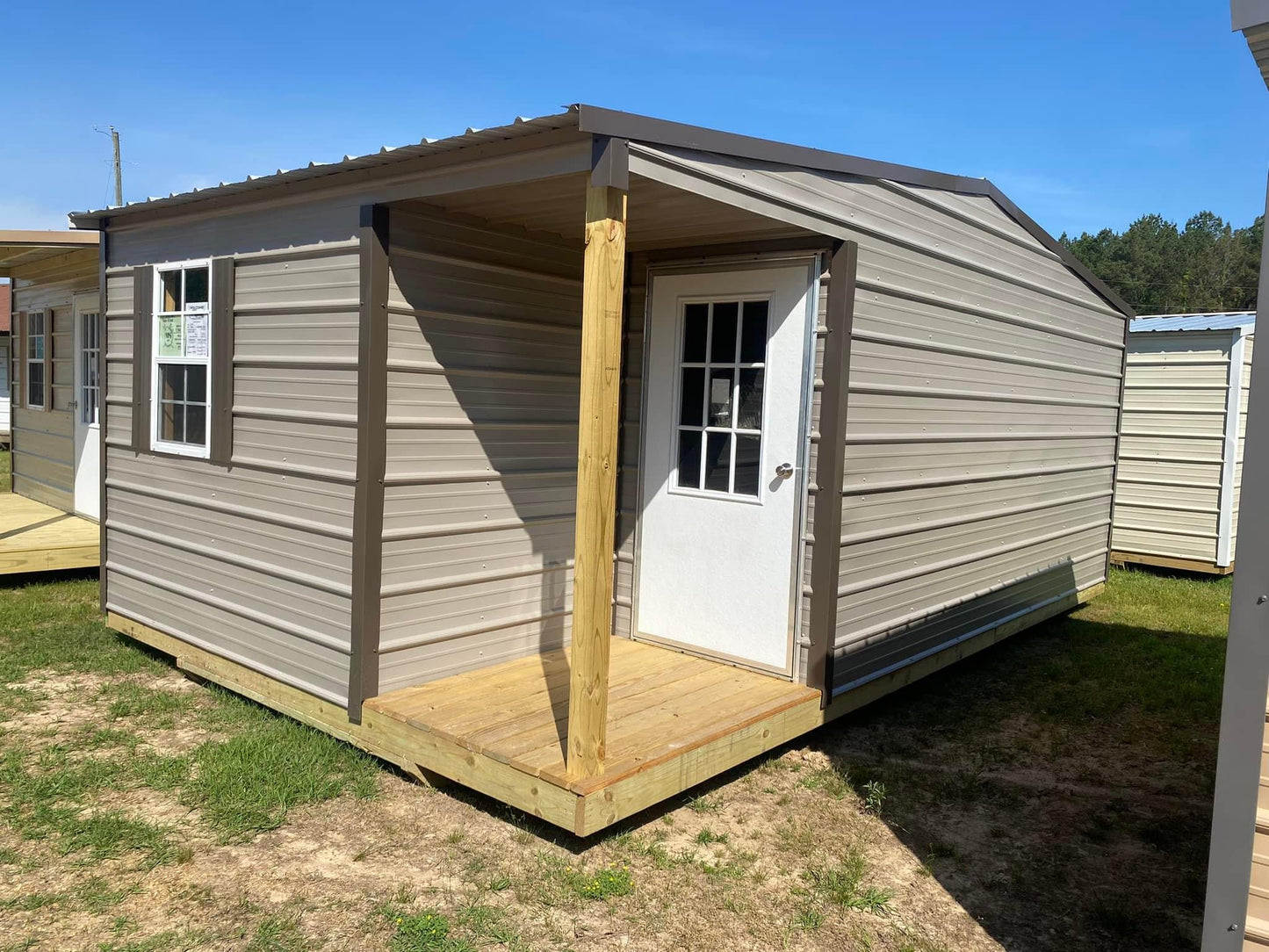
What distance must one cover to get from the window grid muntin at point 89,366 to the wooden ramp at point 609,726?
5.96 m

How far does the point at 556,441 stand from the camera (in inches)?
201

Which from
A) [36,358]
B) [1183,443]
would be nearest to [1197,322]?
[1183,443]

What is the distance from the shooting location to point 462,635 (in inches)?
183

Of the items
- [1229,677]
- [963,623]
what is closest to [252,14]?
[963,623]

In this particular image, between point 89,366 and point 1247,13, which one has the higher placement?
point 1247,13

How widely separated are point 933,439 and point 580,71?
31.9 meters

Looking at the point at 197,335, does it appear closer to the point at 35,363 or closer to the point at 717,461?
the point at 717,461

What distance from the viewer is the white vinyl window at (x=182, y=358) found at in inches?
204

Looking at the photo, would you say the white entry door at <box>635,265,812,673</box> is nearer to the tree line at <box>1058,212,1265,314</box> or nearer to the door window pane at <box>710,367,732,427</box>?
the door window pane at <box>710,367,732,427</box>

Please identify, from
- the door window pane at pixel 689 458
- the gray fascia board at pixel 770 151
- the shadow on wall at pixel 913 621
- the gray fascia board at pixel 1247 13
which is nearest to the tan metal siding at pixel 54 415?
the door window pane at pixel 689 458

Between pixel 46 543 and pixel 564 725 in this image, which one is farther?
pixel 46 543

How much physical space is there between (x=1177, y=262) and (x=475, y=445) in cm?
5503

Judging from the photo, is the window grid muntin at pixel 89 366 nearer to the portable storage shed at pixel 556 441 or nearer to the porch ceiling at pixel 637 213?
the portable storage shed at pixel 556 441

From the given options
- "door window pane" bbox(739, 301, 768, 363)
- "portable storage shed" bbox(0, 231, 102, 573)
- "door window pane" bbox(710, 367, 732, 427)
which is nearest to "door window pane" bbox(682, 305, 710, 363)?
"door window pane" bbox(710, 367, 732, 427)
